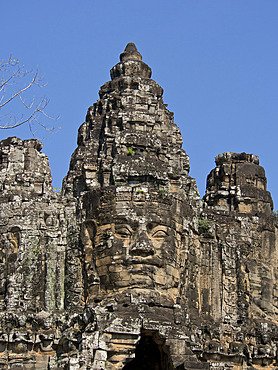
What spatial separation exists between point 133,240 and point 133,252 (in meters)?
0.57

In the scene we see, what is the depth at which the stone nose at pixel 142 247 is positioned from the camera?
40031mm

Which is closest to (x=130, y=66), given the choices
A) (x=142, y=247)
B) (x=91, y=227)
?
(x=91, y=227)

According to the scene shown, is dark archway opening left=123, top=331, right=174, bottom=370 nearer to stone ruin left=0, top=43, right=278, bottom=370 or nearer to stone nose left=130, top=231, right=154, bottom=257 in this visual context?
stone ruin left=0, top=43, right=278, bottom=370

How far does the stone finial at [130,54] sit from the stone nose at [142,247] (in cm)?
962

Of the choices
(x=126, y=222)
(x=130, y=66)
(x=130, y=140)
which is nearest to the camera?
(x=126, y=222)

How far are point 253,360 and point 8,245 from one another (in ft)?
35.4

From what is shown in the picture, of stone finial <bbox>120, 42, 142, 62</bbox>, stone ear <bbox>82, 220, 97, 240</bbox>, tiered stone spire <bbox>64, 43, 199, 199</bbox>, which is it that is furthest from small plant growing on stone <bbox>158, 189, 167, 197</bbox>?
stone finial <bbox>120, 42, 142, 62</bbox>

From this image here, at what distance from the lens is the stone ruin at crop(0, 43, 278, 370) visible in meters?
39.5

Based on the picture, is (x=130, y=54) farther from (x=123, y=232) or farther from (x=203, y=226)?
(x=123, y=232)

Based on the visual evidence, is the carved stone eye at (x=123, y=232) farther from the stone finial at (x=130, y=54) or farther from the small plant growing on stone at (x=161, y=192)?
the stone finial at (x=130, y=54)

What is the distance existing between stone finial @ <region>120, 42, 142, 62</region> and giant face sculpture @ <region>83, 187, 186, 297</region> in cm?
757

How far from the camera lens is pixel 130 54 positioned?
46.7 m

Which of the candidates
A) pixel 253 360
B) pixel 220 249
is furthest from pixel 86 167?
pixel 253 360

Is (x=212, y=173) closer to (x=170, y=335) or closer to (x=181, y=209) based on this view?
(x=181, y=209)
